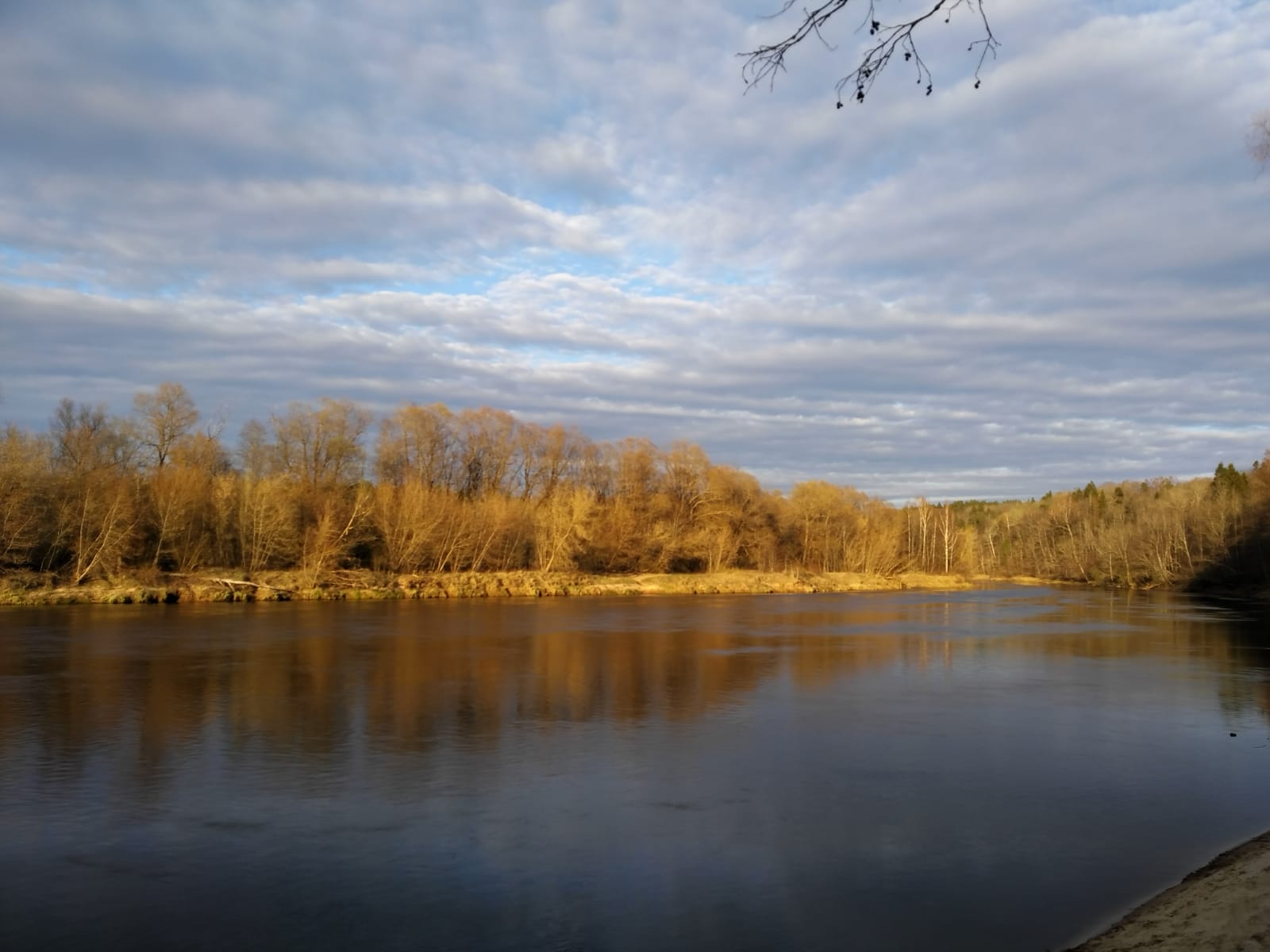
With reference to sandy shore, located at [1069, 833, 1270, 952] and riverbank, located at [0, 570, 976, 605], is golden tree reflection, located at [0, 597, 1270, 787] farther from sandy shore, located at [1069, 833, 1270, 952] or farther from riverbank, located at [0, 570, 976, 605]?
sandy shore, located at [1069, 833, 1270, 952]

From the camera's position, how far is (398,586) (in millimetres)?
47469

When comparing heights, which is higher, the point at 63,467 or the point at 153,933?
the point at 63,467

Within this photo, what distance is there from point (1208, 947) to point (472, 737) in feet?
31.1

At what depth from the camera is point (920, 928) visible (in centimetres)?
660

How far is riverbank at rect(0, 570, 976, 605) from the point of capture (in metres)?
38.5

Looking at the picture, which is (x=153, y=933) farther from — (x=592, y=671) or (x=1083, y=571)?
(x=1083, y=571)

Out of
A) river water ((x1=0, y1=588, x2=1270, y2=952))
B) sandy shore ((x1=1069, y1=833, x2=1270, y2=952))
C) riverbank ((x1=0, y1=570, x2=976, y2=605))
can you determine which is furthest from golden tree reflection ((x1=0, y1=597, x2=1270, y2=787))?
sandy shore ((x1=1069, y1=833, x2=1270, y2=952))

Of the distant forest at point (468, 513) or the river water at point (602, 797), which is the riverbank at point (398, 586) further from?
the river water at point (602, 797)

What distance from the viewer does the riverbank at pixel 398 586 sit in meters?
38.5

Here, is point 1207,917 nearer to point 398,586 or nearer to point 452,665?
point 452,665

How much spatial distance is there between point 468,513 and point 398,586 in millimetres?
7555

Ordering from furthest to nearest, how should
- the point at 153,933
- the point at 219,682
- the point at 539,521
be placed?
the point at 539,521
the point at 219,682
the point at 153,933

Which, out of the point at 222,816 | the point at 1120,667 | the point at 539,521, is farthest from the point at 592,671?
the point at 539,521

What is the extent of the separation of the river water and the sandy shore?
429 mm
